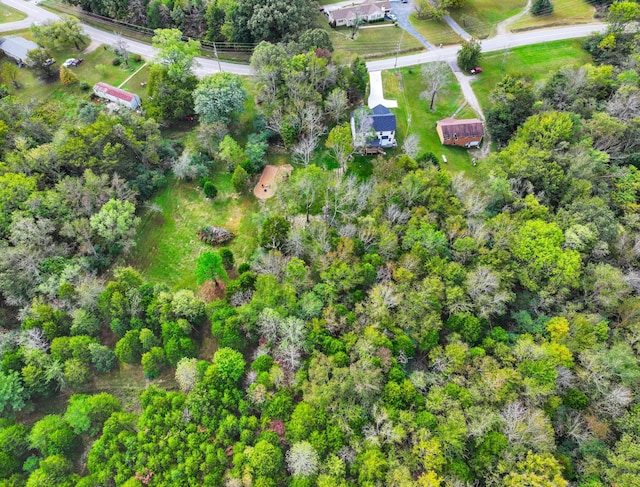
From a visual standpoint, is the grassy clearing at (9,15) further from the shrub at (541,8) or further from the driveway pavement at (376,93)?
the shrub at (541,8)

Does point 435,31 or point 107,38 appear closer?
point 107,38

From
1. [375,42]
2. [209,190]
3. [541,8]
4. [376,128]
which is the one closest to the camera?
[209,190]

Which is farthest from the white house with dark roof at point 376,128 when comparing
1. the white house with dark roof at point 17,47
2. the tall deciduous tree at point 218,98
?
the white house with dark roof at point 17,47

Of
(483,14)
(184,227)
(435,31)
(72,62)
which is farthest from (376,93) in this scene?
(72,62)

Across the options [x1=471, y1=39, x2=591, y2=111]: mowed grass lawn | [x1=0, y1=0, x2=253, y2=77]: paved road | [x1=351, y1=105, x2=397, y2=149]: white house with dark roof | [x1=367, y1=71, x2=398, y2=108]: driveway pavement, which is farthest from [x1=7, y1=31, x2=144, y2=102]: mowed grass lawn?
[x1=471, y1=39, x2=591, y2=111]: mowed grass lawn

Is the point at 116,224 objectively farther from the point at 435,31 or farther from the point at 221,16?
the point at 435,31
